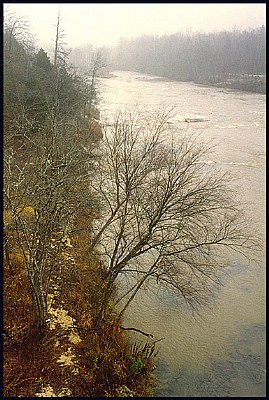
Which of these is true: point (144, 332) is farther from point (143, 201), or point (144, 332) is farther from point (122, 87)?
point (122, 87)

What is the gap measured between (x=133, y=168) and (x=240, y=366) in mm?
4890

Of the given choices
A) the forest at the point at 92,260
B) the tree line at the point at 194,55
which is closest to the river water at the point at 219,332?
the forest at the point at 92,260

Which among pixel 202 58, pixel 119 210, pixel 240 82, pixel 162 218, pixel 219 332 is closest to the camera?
pixel 219 332

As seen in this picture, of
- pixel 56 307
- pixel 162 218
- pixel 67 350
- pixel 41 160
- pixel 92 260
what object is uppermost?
pixel 41 160

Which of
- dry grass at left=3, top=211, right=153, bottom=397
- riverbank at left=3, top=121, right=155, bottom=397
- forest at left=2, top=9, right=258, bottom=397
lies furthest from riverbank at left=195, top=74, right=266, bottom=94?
dry grass at left=3, top=211, right=153, bottom=397

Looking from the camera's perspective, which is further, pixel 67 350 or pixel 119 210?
pixel 119 210

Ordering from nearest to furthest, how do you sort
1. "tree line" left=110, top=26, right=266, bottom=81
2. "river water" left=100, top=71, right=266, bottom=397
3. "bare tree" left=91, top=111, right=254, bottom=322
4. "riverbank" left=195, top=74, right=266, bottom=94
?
"river water" left=100, top=71, right=266, bottom=397, "bare tree" left=91, top=111, right=254, bottom=322, "riverbank" left=195, top=74, right=266, bottom=94, "tree line" left=110, top=26, right=266, bottom=81

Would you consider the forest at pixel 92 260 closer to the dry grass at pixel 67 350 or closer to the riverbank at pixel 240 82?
the dry grass at pixel 67 350

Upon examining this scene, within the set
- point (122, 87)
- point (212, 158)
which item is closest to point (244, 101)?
point (122, 87)

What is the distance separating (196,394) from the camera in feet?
26.6

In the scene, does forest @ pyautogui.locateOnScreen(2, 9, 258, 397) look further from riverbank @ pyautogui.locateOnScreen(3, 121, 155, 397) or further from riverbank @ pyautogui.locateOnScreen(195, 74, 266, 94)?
riverbank @ pyautogui.locateOnScreen(195, 74, 266, 94)

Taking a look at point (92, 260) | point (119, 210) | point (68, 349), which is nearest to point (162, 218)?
point (119, 210)

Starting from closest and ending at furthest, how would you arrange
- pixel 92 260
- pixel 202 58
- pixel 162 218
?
pixel 162 218 < pixel 92 260 < pixel 202 58

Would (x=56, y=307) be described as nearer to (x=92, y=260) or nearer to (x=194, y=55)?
(x=92, y=260)
